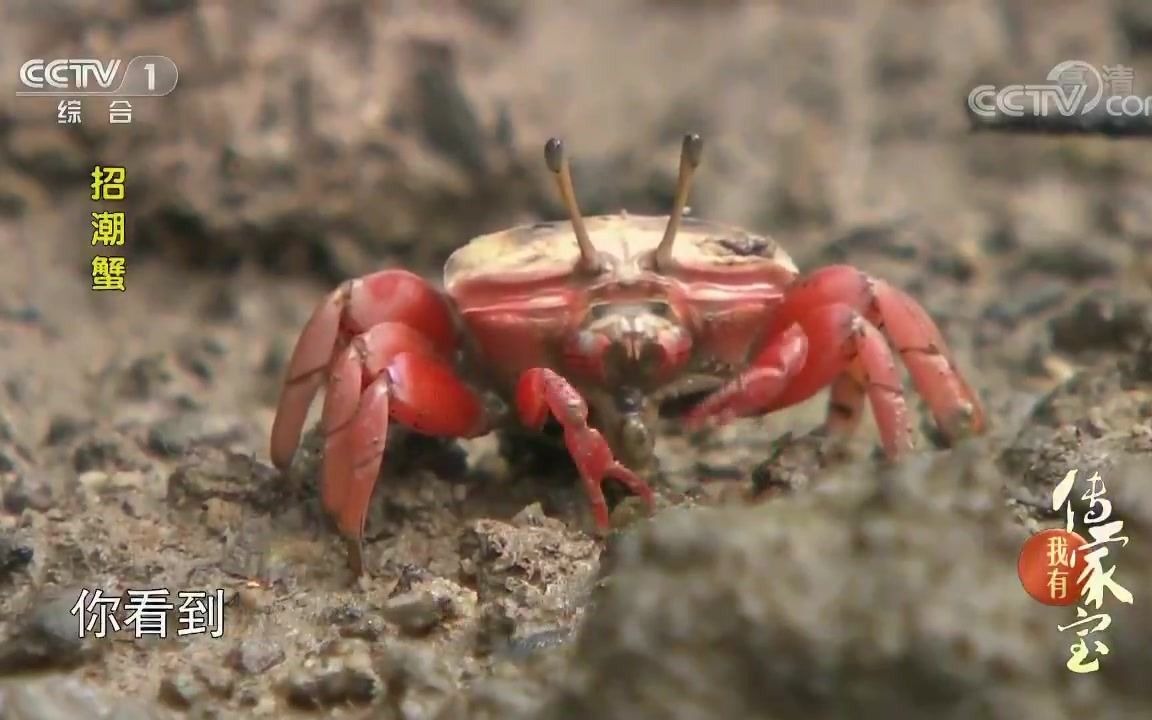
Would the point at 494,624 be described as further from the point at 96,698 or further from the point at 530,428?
the point at 530,428

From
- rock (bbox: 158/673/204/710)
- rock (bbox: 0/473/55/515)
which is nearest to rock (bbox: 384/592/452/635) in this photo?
rock (bbox: 158/673/204/710)

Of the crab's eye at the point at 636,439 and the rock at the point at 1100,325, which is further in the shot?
the rock at the point at 1100,325

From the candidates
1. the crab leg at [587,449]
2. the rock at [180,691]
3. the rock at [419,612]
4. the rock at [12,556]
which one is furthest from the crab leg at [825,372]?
the rock at [12,556]

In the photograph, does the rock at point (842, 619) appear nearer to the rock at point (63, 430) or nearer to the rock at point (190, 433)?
the rock at point (190, 433)

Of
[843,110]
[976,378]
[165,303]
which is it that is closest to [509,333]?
[976,378]

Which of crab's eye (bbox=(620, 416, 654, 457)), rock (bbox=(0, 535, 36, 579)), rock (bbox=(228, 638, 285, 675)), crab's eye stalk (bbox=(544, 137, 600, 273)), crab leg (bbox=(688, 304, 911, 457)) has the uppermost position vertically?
crab's eye stalk (bbox=(544, 137, 600, 273))

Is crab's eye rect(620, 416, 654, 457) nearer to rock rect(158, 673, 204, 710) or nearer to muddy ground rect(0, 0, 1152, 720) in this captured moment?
muddy ground rect(0, 0, 1152, 720)

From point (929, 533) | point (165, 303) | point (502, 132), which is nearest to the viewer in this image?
point (929, 533)
